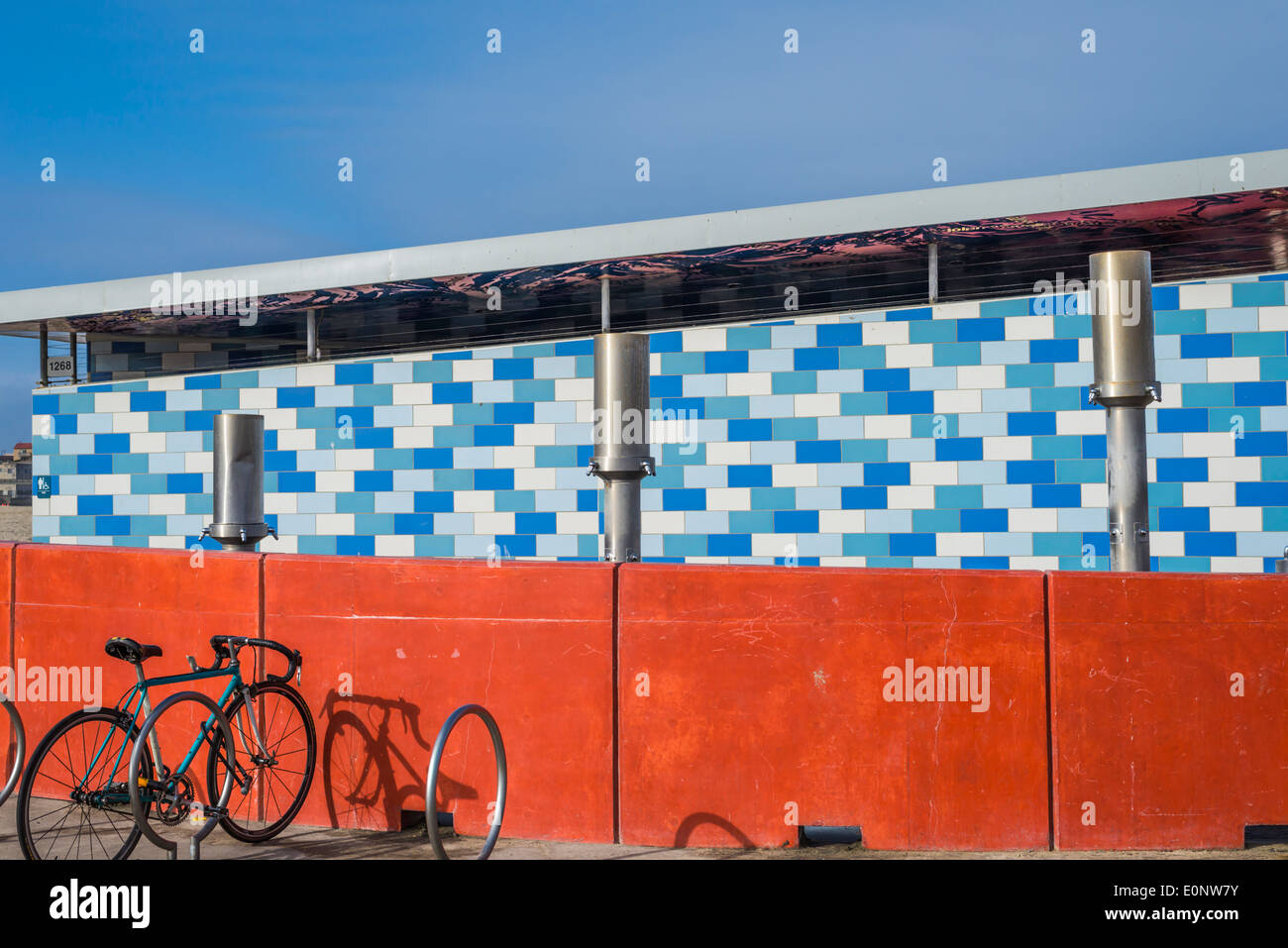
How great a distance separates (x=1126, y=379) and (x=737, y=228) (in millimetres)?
4819

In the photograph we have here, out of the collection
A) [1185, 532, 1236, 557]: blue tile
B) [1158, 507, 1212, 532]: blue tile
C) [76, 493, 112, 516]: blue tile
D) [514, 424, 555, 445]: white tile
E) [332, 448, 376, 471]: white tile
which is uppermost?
[514, 424, 555, 445]: white tile

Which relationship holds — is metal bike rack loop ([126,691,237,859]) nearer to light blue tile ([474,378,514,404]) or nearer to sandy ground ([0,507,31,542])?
light blue tile ([474,378,514,404])

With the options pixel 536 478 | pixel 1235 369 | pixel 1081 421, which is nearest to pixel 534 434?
pixel 536 478

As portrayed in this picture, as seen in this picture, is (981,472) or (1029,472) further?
(981,472)

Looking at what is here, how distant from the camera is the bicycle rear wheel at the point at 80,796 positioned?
5.06 meters

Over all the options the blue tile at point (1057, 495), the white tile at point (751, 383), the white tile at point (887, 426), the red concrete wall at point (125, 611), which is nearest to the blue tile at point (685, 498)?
the white tile at point (751, 383)

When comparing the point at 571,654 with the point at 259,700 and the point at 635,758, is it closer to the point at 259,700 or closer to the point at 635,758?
the point at 635,758

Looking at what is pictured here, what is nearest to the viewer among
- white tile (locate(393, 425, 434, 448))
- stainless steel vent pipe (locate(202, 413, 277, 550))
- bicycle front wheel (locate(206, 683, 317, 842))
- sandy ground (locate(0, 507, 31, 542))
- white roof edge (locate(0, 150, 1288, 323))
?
bicycle front wheel (locate(206, 683, 317, 842))

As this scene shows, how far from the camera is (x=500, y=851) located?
5.50 metres

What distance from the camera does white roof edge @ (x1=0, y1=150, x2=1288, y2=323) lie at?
30.2ft

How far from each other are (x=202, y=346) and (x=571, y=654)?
10.3 metres

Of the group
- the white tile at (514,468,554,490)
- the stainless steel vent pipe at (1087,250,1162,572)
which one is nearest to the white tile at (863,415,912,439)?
the white tile at (514,468,554,490)

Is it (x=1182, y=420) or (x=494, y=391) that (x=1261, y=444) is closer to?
(x=1182, y=420)
